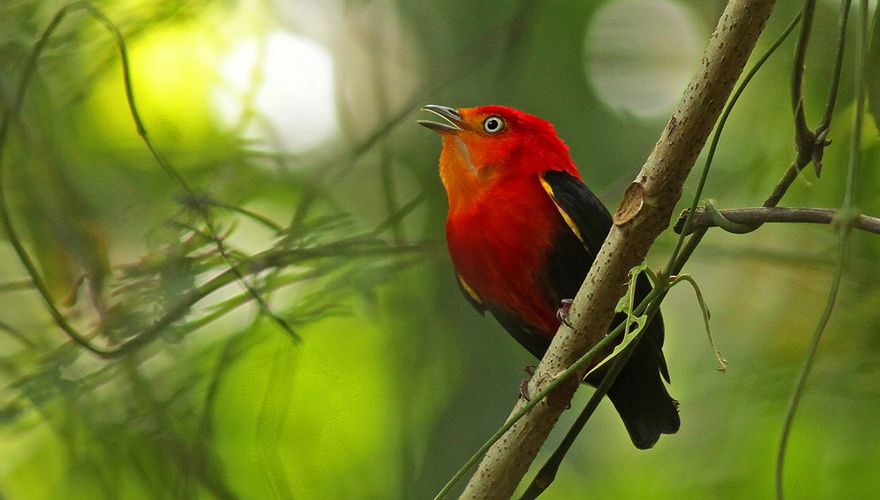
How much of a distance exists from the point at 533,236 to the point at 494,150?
13.8 inches

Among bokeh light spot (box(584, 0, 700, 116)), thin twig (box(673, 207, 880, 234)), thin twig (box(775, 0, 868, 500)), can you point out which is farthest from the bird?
bokeh light spot (box(584, 0, 700, 116))

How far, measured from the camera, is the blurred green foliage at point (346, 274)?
10.5ft

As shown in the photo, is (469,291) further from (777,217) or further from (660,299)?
(777,217)

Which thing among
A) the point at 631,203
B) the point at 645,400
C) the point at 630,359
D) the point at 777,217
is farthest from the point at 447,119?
the point at 777,217

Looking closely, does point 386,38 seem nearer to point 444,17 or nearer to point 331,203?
point 444,17

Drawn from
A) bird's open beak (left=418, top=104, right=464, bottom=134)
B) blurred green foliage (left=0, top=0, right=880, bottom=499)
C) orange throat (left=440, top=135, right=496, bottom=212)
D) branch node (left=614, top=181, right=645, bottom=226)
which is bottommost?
blurred green foliage (left=0, top=0, right=880, bottom=499)

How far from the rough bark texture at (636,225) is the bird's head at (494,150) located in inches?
42.1

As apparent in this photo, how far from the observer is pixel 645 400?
9.27ft

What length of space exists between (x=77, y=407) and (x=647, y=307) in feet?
7.03

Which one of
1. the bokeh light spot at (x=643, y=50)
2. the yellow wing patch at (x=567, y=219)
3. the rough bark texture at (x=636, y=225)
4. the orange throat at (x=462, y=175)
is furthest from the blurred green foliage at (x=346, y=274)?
the rough bark texture at (x=636, y=225)

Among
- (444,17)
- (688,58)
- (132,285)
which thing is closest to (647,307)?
(132,285)

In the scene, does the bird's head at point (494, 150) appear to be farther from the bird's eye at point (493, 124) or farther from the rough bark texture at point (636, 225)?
the rough bark texture at point (636, 225)

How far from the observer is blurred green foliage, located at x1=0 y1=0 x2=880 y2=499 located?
320cm

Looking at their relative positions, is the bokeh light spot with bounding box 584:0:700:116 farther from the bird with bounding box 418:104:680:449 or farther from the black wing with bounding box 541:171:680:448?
the black wing with bounding box 541:171:680:448
